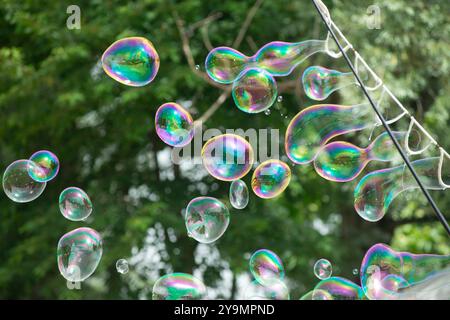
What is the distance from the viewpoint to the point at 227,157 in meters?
4.16

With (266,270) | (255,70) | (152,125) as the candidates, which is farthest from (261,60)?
(152,125)

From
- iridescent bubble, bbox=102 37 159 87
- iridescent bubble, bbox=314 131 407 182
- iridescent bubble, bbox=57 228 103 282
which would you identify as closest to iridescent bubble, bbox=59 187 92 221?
iridescent bubble, bbox=57 228 103 282

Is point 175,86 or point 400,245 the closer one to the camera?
point 175,86

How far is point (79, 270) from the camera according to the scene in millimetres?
4039

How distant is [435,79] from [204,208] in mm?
4049

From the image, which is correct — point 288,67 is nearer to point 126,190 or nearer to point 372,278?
point 372,278

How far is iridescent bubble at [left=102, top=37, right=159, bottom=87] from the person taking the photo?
4.23 m

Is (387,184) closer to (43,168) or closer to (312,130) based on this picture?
(312,130)

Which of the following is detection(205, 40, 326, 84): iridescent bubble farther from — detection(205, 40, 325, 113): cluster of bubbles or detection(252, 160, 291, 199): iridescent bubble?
detection(252, 160, 291, 199): iridescent bubble

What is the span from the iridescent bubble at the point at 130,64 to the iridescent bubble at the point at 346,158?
1044 mm

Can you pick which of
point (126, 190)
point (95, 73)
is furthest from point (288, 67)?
point (126, 190)

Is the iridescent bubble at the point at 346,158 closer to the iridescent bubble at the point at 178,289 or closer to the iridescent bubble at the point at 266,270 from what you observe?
the iridescent bubble at the point at 266,270

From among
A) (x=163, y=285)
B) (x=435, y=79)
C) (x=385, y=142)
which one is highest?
(x=435, y=79)
